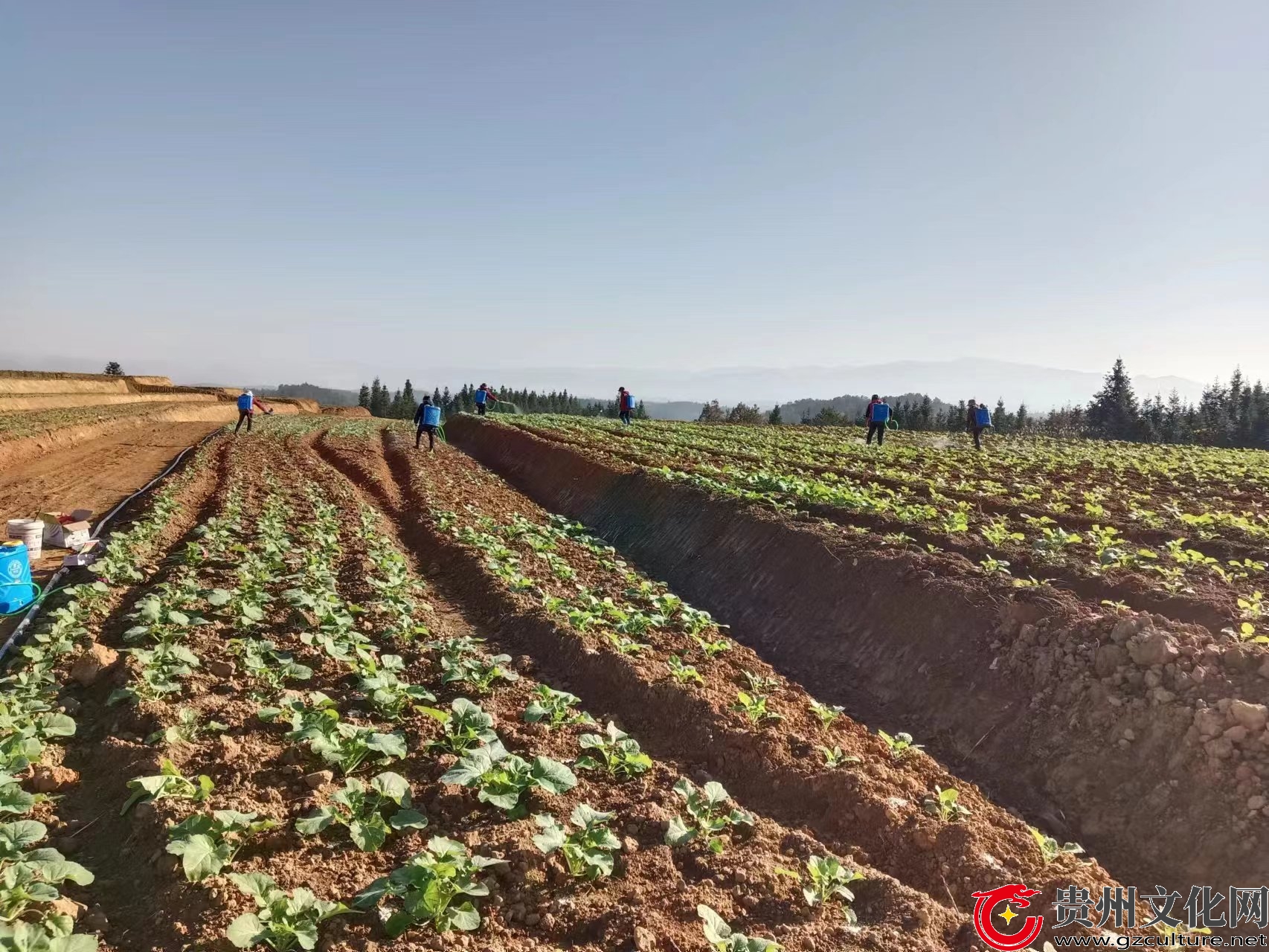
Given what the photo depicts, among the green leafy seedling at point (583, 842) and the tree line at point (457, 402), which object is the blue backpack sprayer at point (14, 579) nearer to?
the green leafy seedling at point (583, 842)

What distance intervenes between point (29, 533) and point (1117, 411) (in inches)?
3761

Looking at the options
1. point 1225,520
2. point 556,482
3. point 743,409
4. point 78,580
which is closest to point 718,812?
point 78,580

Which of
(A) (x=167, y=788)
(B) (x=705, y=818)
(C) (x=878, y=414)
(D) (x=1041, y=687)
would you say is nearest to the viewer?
(A) (x=167, y=788)

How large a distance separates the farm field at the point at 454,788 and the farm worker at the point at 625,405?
81.4 feet

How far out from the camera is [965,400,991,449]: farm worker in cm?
2762

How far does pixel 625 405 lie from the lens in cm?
3469

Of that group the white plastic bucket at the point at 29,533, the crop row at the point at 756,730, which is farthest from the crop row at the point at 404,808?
the white plastic bucket at the point at 29,533

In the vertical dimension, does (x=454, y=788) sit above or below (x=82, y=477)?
below

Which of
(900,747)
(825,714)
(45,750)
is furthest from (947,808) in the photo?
(45,750)

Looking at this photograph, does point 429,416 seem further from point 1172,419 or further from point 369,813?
point 1172,419

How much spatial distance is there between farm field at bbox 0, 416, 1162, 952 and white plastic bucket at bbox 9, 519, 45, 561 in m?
1.66

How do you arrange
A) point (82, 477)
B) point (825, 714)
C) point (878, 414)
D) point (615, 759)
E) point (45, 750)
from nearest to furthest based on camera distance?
point (45, 750), point (615, 759), point (825, 714), point (82, 477), point (878, 414)

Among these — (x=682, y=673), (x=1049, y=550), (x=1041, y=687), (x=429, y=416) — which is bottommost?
(x=682, y=673)

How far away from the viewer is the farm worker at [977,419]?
90.6ft
